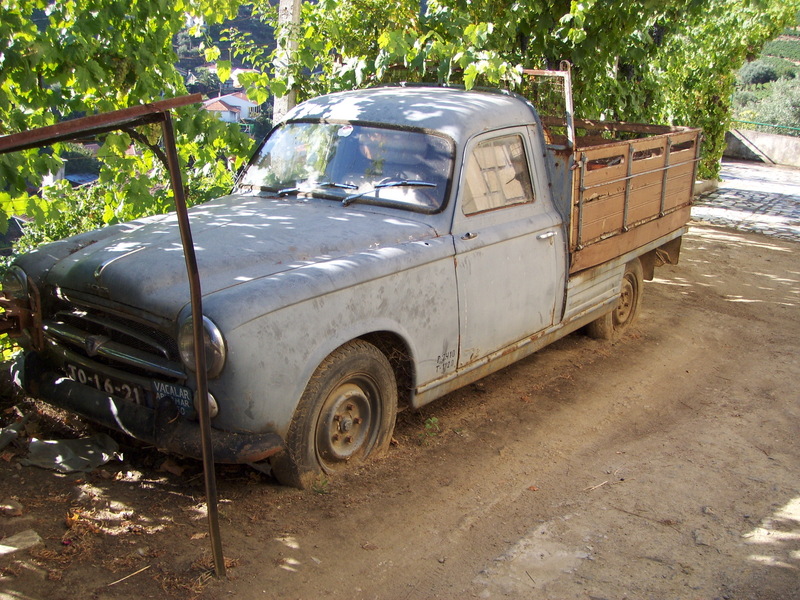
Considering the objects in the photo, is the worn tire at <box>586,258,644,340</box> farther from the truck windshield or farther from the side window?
the truck windshield

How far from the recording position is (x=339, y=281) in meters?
3.87

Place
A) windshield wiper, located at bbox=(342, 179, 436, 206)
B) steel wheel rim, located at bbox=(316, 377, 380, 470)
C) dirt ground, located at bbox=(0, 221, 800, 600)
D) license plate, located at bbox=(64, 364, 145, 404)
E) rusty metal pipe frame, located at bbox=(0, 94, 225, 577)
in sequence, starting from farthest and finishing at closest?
windshield wiper, located at bbox=(342, 179, 436, 206) → steel wheel rim, located at bbox=(316, 377, 380, 470) → license plate, located at bbox=(64, 364, 145, 404) → dirt ground, located at bbox=(0, 221, 800, 600) → rusty metal pipe frame, located at bbox=(0, 94, 225, 577)

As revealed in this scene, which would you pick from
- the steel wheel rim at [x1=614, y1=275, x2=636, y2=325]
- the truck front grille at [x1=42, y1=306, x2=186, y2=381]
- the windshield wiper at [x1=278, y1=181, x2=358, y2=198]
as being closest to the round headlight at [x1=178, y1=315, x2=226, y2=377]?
the truck front grille at [x1=42, y1=306, x2=186, y2=381]

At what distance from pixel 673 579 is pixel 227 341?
220 cm

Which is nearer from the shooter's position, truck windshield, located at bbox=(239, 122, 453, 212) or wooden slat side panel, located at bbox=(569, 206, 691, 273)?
truck windshield, located at bbox=(239, 122, 453, 212)

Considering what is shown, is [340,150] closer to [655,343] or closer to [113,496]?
[113,496]

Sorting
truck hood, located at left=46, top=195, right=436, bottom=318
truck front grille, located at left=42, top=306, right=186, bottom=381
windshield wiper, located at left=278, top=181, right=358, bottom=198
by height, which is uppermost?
windshield wiper, located at left=278, top=181, right=358, bottom=198

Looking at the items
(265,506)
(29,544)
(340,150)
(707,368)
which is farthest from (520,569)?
(707,368)

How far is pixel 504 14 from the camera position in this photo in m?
8.02

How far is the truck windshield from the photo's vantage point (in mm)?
4734

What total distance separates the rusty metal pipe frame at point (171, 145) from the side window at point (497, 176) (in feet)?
7.09

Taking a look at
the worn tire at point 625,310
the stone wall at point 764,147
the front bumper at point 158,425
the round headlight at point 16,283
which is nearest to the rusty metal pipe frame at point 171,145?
the front bumper at point 158,425

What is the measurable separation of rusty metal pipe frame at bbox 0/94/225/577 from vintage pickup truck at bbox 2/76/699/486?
34 centimetres

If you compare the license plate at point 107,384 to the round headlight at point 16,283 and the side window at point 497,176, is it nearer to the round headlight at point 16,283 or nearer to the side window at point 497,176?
the round headlight at point 16,283
